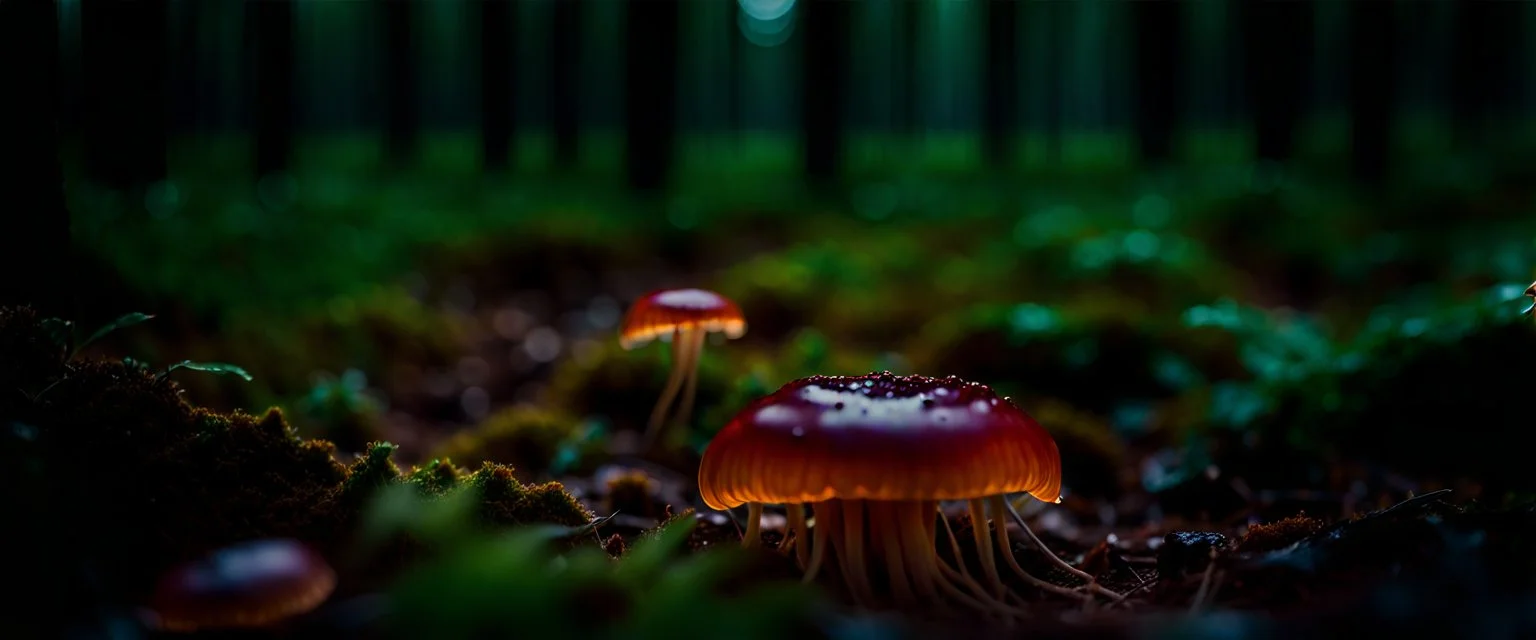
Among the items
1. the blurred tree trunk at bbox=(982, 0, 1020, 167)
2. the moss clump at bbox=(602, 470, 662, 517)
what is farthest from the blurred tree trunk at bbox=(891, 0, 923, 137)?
the moss clump at bbox=(602, 470, 662, 517)

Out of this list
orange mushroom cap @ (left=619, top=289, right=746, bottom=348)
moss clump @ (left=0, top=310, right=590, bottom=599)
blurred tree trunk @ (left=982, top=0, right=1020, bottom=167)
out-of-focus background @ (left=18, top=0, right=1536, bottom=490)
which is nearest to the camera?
moss clump @ (left=0, top=310, right=590, bottom=599)

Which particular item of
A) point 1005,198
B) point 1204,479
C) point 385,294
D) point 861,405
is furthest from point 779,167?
point 861,405

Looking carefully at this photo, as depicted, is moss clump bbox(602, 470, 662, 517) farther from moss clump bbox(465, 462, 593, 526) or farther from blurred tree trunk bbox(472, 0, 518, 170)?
blurred tree trunk bbox(472, 0, 518, 170)

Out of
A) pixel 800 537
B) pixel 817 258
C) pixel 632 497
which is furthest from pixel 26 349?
pixel 817 258

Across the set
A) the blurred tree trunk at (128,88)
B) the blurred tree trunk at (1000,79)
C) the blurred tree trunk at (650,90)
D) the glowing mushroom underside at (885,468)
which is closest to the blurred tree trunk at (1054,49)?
the blurred tree trunk at (1000,79)

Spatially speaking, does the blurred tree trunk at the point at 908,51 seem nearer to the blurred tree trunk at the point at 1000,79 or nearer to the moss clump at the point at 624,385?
the blurred tree trunk at the point at 1000,79

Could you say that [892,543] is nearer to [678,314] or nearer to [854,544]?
[854,544]
